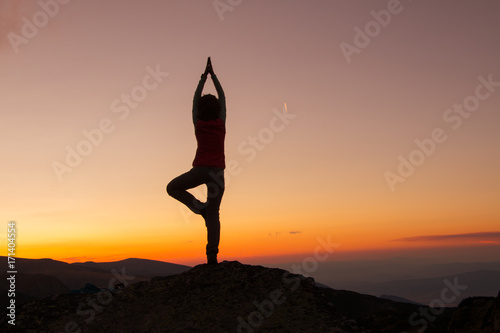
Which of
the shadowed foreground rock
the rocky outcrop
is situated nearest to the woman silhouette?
the shadowed foreground rock

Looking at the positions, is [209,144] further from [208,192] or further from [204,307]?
[204,307]

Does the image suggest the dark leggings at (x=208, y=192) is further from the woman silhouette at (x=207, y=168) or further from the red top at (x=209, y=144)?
the red top at (x=209, y=144)

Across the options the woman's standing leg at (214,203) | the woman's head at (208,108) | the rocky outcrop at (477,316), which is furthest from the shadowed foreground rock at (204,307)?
the woman's head at (208,108)

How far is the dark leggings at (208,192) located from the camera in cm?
727

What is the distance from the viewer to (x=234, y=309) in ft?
21.8

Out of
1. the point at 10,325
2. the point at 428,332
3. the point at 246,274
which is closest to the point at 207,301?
the point at 246,274

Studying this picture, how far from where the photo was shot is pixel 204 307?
6.74m

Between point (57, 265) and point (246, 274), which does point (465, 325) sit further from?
point (57, 265)

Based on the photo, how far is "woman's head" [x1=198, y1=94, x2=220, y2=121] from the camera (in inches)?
289

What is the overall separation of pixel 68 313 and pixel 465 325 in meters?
6.16

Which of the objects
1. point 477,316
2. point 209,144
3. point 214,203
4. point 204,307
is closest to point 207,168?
point 209,144

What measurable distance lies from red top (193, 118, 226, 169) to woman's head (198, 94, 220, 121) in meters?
0.08

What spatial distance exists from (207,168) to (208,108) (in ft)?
3.16

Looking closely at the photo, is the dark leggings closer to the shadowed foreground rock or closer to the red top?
the red top
